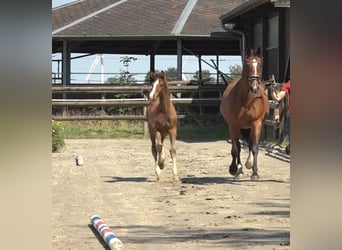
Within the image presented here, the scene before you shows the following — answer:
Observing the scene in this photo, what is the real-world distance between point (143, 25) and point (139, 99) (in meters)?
3.20

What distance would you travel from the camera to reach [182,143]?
1728cm

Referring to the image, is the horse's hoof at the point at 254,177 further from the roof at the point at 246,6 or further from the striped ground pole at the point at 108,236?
the roof at the point at 246,6

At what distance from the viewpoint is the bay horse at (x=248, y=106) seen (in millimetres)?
8523

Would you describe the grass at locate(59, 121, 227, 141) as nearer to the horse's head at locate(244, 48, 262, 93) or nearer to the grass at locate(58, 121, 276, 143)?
the grass at locate(58, 121, 276, 143)

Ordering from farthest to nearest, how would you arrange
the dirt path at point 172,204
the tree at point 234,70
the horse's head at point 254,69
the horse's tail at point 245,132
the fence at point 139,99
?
the tree at point 234,70
the fence at point 139,99
the horse's tail at point 245,132
the horse's head at point 254,69
the dirt path at point 172,204

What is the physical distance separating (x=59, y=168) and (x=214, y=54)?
1632 cm

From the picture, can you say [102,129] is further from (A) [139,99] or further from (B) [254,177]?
(B) [254,177]

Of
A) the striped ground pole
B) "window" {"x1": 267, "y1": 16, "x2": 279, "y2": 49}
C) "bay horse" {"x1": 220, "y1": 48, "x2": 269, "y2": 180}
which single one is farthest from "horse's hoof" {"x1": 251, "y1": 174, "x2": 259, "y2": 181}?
"window" {"x1": 267, "y1": 16, "x2": 279, "y2": 49}

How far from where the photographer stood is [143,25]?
72.3ft

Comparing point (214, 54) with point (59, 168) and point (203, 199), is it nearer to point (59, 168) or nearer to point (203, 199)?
point (59, 168)

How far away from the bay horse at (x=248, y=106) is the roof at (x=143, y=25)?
37.9ft

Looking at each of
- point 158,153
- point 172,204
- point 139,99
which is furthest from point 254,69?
point 139,99

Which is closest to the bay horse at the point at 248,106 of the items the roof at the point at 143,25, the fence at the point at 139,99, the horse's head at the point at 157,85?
the horse's head at the point at 157,85
